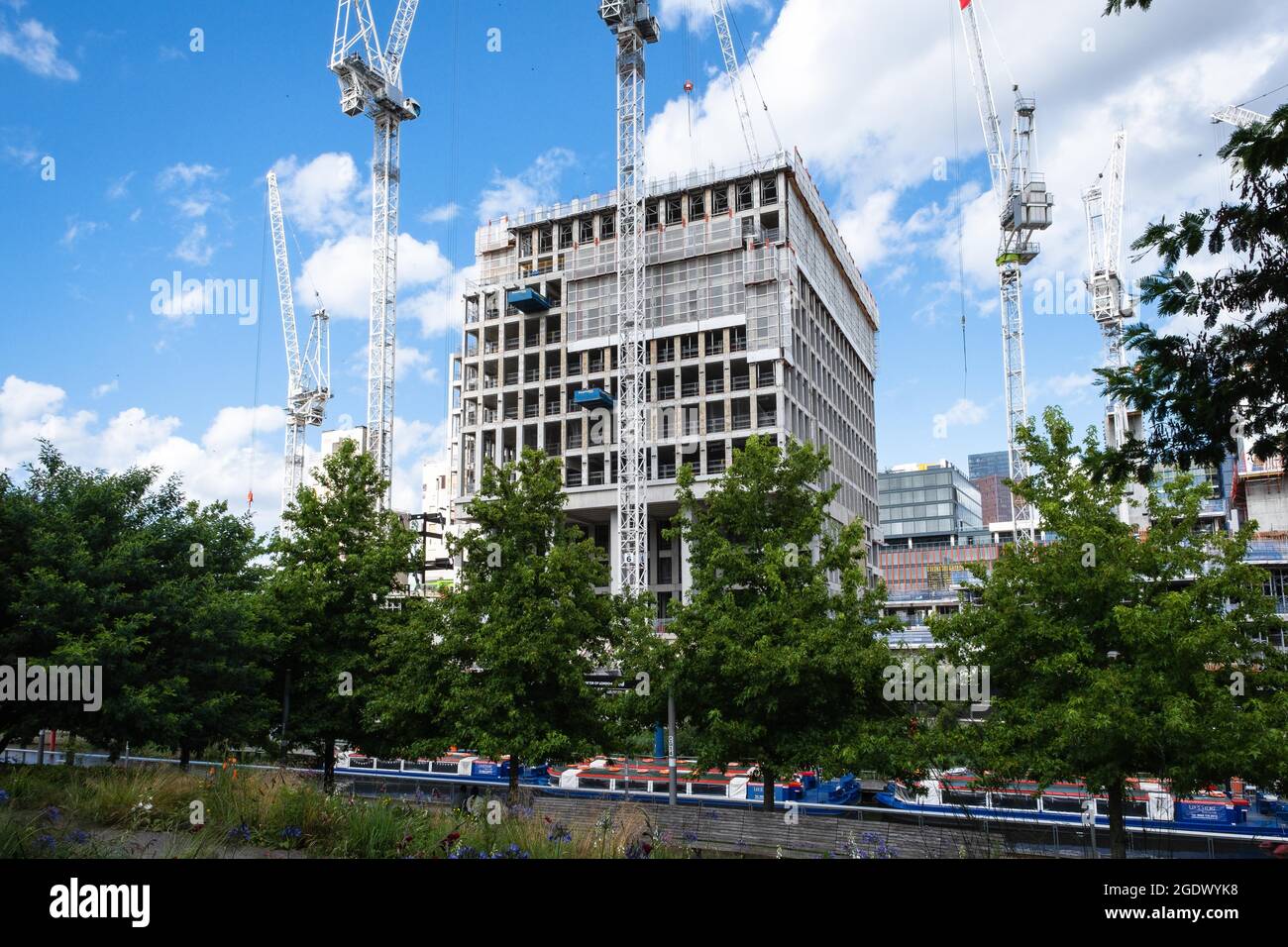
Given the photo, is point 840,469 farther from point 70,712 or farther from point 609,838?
point 609,838

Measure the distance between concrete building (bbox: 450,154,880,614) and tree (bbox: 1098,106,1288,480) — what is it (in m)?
65.9

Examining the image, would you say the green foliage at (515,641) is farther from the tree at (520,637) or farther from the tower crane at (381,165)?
the tower crane at (381,165)

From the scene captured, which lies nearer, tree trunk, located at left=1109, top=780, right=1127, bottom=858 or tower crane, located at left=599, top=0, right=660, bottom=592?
tree trunk, located at left=1109, top=780, right=1127, bottom=858

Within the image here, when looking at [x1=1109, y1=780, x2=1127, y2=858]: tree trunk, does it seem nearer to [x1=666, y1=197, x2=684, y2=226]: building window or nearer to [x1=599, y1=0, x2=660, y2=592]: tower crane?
[x1=599, y1=0, x2=660, y2=592]: tower crane

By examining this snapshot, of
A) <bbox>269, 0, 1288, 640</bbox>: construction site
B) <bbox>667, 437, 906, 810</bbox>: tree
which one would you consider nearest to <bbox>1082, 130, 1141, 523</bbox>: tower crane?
<bbox>269, 0, 1288, 640</bbox>: construction site

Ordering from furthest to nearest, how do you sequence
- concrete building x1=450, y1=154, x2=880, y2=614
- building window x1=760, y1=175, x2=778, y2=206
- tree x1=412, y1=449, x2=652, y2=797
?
building window x1=760, y1=175, x2=778, y2=206, concrete building x1=450, y1=154, x2=880, y2=614, tree x1=412, y1=449, x2=652, y2=797

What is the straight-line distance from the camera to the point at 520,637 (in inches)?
918

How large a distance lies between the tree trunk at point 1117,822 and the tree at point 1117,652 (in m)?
0.04

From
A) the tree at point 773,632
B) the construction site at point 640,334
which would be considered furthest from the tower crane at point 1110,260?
the tree at point 773,632

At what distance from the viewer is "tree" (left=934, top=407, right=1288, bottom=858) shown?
17172mm

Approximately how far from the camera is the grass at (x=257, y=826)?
8.71 m

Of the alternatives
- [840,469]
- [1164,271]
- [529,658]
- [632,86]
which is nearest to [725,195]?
[632,86]

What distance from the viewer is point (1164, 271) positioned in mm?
11391
